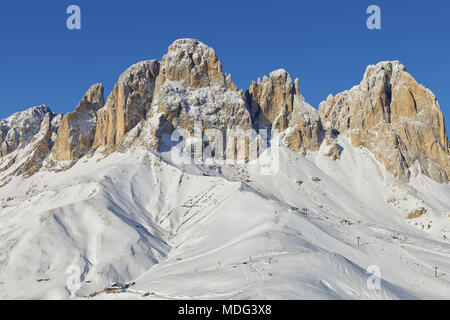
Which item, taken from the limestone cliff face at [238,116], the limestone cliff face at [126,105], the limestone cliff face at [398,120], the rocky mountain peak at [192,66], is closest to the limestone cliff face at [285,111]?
the limestone cliff face at [238,116]

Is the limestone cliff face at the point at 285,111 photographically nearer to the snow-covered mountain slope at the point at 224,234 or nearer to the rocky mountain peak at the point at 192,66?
the snow-covered mountain slope at the point at 224,234

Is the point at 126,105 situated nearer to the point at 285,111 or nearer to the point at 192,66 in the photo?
the point at 192,66

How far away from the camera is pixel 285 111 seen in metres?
160

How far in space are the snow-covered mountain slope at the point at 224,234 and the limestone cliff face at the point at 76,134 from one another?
15.5 metres

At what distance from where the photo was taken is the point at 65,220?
276 feet

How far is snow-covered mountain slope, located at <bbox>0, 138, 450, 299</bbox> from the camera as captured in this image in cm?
4506

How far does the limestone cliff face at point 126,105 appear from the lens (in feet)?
477

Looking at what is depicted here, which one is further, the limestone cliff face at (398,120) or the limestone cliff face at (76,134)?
the limestone cliff face at (76,134)

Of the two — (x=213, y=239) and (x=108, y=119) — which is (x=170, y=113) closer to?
(x=108, y=119)

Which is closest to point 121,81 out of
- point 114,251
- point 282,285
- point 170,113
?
point 170,113

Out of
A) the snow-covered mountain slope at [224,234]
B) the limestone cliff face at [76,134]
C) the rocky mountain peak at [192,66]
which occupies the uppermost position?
the rocky mountain peak at [192,66]

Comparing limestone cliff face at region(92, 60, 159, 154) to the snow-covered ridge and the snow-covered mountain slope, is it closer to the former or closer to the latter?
the snow-covered ridge
